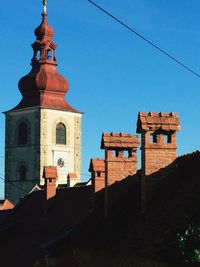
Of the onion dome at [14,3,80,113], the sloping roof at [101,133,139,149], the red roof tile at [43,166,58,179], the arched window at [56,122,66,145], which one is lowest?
the red roof tile at [43,166,58,179]

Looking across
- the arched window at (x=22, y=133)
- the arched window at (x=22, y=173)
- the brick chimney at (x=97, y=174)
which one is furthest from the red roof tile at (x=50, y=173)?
the arched window at (x=22, y=133)

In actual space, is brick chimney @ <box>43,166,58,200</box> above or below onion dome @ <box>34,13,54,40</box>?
below

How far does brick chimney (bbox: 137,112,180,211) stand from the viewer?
2125cm

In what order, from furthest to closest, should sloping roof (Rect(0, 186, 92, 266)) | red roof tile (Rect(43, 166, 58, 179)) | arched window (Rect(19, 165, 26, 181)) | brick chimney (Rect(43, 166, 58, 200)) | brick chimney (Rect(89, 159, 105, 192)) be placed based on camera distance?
1. arched window (Rect(19, 165, 26, 181))
2. red roof tile (Rect(43, 166, 58, 179))
3. brick chimney (Rect(43, 166, 58, 200))
4. sloping roof (Rect(0, 186, 92, 266))
5. brick chimney (Rect(89, 159, 105, 192))

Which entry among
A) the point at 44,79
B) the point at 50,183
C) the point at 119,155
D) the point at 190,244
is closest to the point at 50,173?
the point at 50,183

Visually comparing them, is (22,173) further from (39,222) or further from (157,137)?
(157,137)

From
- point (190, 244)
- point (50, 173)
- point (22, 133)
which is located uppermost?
point (22, 133)

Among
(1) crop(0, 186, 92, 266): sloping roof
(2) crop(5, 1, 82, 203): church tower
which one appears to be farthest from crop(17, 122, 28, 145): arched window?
(1) crop(0, 186, 92, 266): sloping roof

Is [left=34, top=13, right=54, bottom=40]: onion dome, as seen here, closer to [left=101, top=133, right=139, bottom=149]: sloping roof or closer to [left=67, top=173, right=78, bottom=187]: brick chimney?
[left=67, top=173, right=78, bottom=187]: brick chimney

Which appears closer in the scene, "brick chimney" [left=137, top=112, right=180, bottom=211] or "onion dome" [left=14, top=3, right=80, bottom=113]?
"brick chimney" [left=137, top=112, right=180, bottom=211]

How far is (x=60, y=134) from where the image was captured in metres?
90.9

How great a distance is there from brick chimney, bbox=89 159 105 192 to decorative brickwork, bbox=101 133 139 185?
10.2 feet

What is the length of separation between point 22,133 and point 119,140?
66221mm

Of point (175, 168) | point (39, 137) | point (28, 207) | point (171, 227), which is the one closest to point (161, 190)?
point (175, 168)
